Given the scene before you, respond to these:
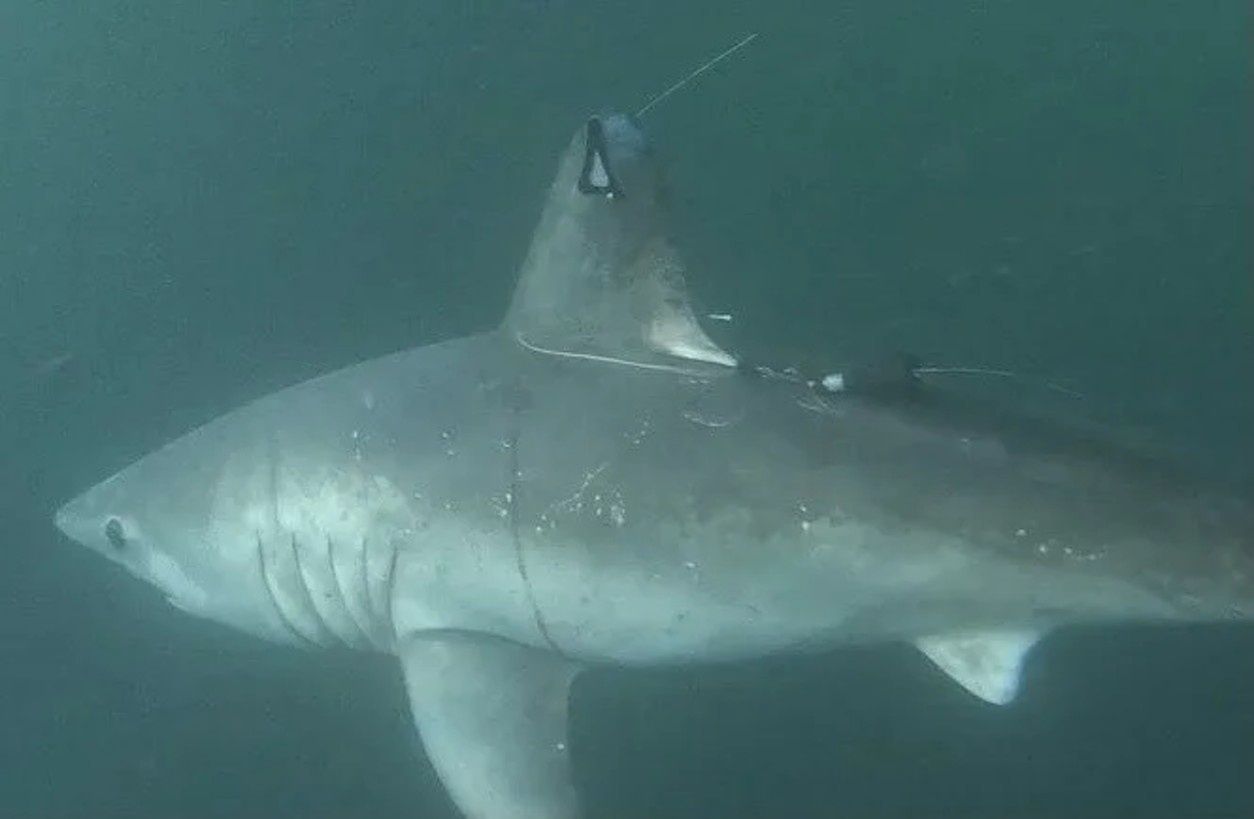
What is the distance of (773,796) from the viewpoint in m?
7.29

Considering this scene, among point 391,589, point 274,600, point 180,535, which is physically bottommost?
point 274,600

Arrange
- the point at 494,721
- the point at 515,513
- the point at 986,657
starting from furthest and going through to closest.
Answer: the point at 494,721
the point at 515,513
the point at 986,657

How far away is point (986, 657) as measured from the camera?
4902 millimetres

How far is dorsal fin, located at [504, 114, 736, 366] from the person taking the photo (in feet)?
16.2

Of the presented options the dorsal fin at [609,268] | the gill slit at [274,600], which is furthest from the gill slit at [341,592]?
the dorsal fin at [609,268]

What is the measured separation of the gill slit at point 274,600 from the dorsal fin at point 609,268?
1.71m

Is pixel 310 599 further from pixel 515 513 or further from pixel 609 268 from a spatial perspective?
pixel 609 268

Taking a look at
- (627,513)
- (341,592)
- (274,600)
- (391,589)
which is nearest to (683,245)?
(627,513)

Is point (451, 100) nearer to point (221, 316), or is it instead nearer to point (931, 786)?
point (221, 316)

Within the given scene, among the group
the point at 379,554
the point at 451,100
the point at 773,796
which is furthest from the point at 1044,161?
the point at 379,554

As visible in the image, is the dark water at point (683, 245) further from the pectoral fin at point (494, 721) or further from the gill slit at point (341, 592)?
the gill slit at point (341, 592)

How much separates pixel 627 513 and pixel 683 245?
5.48ft

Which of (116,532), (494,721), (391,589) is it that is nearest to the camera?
(494,721)

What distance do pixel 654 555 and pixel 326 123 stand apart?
28.9 ft
